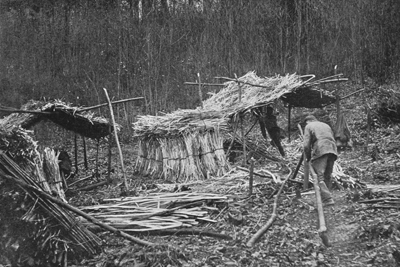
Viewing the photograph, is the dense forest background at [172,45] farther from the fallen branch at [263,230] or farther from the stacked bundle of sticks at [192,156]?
the fallen branch at [263,230]

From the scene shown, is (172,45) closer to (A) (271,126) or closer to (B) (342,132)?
(A) (271,126)

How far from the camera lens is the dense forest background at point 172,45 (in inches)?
693

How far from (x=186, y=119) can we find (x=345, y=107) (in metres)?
8.00

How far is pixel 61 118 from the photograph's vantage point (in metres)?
10.9

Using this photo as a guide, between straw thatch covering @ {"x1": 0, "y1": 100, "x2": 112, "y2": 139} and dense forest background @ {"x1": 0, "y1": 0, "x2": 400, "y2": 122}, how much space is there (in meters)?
5.49

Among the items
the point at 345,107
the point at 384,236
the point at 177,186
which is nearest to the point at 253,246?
the point at 384,236

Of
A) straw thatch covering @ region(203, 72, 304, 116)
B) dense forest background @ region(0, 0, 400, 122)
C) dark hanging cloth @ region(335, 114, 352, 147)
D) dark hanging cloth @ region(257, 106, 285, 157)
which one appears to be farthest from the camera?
dense forest background @ region(0, 0, 400, 122)

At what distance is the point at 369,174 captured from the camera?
982 cm

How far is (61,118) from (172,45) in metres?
8.27

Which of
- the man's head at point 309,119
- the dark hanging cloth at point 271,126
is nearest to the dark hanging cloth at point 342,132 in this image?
the dark hanging cloth at point 271,126

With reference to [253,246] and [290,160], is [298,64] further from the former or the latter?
[253,246]

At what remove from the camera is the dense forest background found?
17.6 metres

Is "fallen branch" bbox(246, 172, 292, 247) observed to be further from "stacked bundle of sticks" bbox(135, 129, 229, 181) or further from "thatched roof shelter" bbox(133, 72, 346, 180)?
"thatched roof shelter" bbox(133, 72, 346, 180)

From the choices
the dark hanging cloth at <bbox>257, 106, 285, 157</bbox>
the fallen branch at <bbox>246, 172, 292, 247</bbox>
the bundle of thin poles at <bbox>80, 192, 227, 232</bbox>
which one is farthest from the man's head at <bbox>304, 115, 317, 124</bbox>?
the dark hanging cloth at <bbox>257, 106, 285, 157</bbox>
